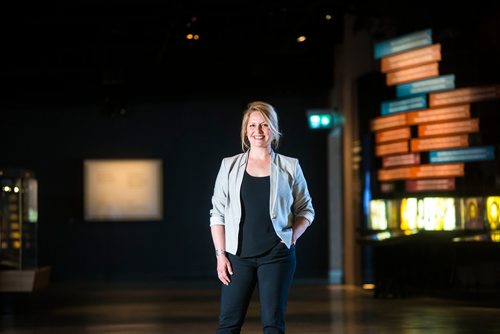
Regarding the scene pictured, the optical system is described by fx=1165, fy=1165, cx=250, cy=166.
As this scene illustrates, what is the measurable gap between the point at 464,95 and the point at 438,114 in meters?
0.56

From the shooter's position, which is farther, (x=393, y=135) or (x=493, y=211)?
(x=393, y=135)

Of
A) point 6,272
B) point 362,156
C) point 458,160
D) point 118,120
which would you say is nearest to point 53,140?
point 118,120

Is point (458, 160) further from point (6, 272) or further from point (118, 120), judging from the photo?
point (118, 120)

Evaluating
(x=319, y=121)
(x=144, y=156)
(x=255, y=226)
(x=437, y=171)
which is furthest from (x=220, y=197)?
(x=144, y=156)

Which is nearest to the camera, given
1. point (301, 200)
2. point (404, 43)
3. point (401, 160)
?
point (301, 200)

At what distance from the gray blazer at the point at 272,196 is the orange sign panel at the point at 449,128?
7.91 metres

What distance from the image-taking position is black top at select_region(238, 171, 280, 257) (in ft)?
17.5

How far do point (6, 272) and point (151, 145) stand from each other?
8.90 m

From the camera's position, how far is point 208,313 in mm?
12297

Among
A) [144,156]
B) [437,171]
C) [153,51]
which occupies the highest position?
A: [153,51]

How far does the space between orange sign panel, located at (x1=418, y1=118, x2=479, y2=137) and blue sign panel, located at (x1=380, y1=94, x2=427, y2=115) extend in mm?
269

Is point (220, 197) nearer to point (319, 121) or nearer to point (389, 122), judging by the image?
point (389, 122)

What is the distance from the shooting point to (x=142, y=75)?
21.9 meters

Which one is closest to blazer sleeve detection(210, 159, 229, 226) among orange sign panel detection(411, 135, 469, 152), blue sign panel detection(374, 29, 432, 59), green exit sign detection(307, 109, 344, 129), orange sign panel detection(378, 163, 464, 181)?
orange sign panel detection(411, 135, 469, 152)
